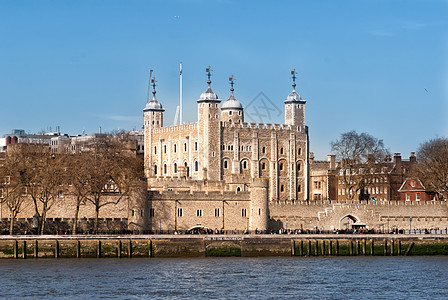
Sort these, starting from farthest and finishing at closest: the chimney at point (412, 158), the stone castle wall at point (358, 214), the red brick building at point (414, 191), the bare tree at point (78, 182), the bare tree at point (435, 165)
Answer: the chimney at point (412, 158), the red brick building at point (414, 191), the bare tree at point (435, 165), the stone castle wall at point (358, 214), the bare tree at point (78, 182)

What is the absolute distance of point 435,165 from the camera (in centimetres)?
10806

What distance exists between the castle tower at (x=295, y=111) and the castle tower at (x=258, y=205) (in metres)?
26.8

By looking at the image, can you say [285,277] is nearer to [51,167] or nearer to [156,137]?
[51,167]

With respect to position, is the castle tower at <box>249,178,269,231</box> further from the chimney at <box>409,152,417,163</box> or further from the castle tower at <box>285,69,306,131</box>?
the chimney at <box>409,152,417,163</box>

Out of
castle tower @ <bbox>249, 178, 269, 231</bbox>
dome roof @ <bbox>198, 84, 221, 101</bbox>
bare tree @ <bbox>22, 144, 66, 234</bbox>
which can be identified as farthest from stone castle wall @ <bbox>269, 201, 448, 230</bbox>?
bare tree @ <bbox>22, 144, 66, 234</bbox>

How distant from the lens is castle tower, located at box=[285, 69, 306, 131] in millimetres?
120500

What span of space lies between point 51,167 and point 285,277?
25.8 meters

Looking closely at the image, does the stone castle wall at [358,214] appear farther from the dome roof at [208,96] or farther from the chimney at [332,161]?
the chimney at [332,161]

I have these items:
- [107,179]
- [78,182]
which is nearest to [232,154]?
[107,179]

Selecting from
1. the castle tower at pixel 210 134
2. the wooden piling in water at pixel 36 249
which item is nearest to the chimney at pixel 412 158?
the castle tower at pixel 210 134

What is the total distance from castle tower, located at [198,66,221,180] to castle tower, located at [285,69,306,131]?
34.1 ft

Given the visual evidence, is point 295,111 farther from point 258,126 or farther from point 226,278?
point 226,278

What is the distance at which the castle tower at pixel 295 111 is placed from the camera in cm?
12050

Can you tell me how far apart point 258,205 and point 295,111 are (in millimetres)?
28357
